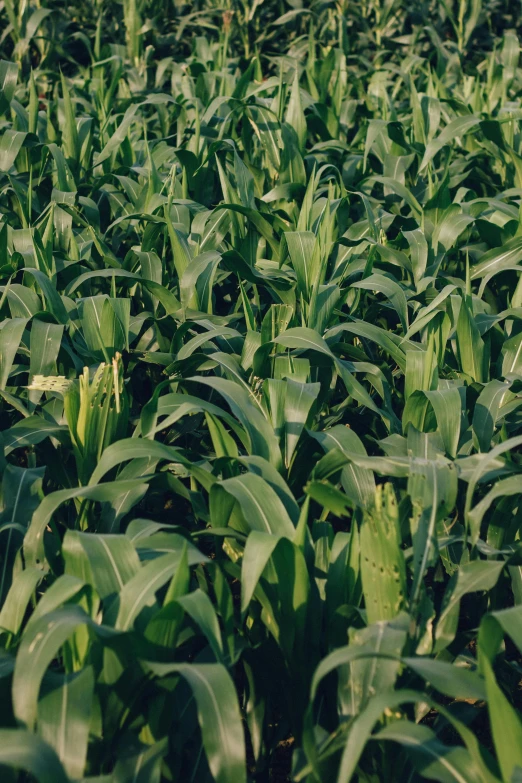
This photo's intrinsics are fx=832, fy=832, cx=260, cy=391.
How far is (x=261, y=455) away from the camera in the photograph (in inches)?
63.9

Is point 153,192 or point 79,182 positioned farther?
point 79,182

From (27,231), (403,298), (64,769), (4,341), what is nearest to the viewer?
(64,769)

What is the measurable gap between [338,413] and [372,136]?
1550 mm

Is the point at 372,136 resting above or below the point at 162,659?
above

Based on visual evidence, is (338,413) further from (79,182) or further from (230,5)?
(230,5)

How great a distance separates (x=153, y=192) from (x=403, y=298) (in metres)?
0.95

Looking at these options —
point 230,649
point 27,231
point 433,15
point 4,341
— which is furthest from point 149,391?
point 433,15

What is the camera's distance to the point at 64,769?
Answer: 1072 millimetres

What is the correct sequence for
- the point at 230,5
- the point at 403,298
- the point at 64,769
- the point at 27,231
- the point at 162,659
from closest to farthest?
1. the point at 64,769
2. the point at 162,659
3. the point at 403,298
4. the point at 27,231
5. the point at 230,5

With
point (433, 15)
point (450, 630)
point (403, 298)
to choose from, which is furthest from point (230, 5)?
point (450, 630)

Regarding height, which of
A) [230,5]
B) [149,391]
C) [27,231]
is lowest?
[149,391]

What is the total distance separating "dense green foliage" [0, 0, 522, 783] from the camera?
1.17 metres

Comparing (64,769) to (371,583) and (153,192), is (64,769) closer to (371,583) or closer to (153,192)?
(371,583)

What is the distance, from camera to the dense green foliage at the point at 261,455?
3.85 feet
